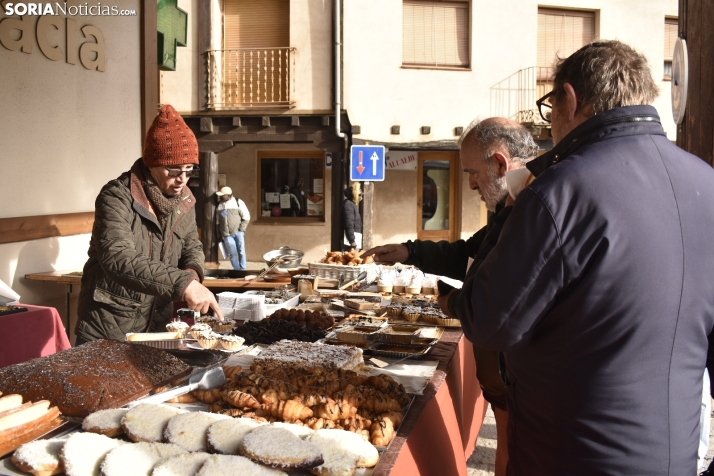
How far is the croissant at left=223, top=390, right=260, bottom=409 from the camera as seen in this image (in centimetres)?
204

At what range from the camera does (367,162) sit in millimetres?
11930

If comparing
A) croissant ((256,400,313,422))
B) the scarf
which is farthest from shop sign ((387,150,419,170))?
croissant ((256,400,313,422))

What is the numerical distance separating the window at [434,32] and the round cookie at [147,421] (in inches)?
556

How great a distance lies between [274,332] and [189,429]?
1347 millimetres

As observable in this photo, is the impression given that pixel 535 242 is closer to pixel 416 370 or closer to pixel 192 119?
pixel 416 370

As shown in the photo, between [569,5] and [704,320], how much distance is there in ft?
50.6

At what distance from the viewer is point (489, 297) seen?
1.73 m

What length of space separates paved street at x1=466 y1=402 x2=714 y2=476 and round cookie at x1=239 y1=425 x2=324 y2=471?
117 inches

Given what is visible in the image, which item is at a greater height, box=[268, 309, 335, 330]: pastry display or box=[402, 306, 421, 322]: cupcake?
box=[268, 309, 335, 330]: pastry display

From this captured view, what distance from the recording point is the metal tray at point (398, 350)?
114 inches

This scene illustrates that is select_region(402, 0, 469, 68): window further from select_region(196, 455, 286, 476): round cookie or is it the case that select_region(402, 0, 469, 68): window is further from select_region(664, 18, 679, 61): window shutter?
select_region(196, 455, 286, 476): round cookie

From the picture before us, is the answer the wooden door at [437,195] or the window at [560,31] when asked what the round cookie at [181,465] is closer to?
the window at [560,31]

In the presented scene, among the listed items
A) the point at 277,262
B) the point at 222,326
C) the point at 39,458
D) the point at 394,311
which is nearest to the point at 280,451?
the point at 39,458

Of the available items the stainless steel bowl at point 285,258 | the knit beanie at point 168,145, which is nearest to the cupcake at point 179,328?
the knit beanie at point 168,145
